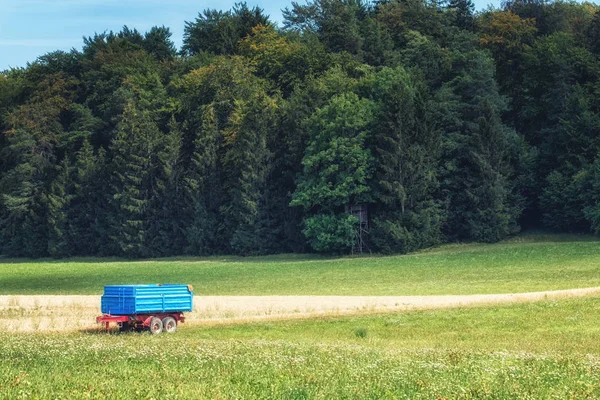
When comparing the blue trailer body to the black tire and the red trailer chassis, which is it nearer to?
the red trailer chassis

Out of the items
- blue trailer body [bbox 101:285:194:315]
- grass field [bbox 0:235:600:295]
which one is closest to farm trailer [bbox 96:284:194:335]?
blue trailer body [bbox 101:285:194:315]

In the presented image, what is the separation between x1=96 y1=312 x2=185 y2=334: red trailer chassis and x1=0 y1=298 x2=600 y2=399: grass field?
4.14 meters

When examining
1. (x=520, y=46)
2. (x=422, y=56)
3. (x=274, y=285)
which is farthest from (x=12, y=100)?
(x=274, y=285)

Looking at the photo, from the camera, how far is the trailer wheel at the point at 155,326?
106 feet

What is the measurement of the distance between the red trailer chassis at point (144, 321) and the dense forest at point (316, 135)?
169 feet

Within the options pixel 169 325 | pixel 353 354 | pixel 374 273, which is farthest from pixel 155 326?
pixel 374 273

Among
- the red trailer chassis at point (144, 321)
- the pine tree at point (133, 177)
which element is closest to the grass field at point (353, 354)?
the red trailer chassis at point (144, 321)

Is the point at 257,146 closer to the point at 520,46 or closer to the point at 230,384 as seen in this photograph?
the point at 520,46

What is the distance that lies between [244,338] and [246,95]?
3039 inches

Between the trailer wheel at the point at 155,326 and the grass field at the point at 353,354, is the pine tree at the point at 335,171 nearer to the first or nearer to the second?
the grass field at the point at 353,354

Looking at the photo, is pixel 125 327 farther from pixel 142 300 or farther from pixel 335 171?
pixel 335 171

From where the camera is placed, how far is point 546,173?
8825 cm

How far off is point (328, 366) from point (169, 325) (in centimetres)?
1685

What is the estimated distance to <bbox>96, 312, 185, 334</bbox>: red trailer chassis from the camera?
1268 inches
